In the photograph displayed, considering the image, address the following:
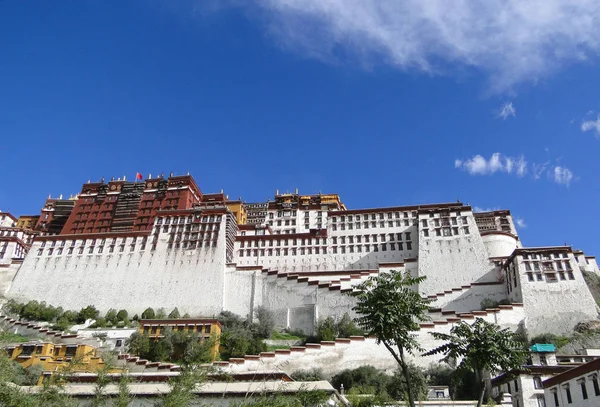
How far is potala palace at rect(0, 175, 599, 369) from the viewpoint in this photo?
4606 cm

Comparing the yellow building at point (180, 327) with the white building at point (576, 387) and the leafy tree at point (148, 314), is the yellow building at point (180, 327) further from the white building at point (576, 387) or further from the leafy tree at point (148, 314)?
the white building at point (576, 387)

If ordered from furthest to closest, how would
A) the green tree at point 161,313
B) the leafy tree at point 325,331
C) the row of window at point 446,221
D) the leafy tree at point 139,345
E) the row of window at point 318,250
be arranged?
the row of window at point 318,250, the row of window at point 446,221, the green tree at point 161,313, the leafy tree at point 325,331, the leafy tree at point 139,345

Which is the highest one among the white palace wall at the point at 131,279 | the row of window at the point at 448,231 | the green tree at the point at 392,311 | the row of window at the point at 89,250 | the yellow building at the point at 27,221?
the yellow building at the point at 27,221

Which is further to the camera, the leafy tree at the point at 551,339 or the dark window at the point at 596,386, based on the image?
the leafy tree at the point at 551,339

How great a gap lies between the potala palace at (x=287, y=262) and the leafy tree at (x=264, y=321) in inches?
40.7

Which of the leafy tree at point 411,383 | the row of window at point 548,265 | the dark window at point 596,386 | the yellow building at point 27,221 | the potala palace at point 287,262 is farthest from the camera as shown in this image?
the yellow building at point 27,221

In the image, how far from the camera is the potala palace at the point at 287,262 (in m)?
46.1

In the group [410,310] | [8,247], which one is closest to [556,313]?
[410,310]

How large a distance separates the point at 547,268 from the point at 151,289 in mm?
37900

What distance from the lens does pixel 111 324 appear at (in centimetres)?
4866

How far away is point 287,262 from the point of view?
5869 cm

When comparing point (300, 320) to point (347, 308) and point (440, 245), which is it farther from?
point (440, 245)

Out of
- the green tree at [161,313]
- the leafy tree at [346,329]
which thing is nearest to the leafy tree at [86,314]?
the green tree at [161,313]

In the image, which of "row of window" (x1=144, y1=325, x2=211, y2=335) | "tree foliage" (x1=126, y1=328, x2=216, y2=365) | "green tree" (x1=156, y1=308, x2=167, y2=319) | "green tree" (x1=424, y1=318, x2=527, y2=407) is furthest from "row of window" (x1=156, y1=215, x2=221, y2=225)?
"green tree" (x1=424, y1=318, x2=527, y2=407)
